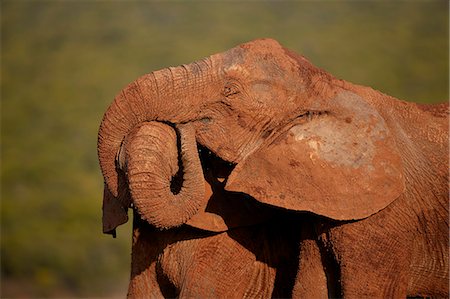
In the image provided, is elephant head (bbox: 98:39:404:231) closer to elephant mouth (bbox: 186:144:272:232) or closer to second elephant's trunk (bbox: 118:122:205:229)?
second elephant's trunk (bbox: 118:122:205:229)

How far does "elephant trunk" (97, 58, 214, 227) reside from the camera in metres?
Result: 4.17

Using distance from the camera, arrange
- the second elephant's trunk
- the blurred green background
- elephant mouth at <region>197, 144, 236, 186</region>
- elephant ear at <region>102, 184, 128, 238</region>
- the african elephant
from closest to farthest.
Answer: the second elephant's trunk, the african elephant, elephant mouth at <region>197, 144, 236, 186</region>, elephant ear at <region>102, 184, 128, 238</region>, the blurred green background

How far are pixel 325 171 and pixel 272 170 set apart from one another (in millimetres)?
264

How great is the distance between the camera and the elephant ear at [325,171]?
4246 millimetres

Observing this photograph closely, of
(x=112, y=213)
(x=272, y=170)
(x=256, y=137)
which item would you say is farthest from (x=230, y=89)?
(x=112, y=213)

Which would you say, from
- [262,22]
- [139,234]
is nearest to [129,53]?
[262,22]

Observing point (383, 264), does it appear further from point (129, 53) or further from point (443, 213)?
point (129, 53)

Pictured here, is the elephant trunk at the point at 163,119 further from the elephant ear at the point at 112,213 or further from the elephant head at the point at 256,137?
the elephant ear at the point at 112,213

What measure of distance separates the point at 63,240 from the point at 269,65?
1153 cm

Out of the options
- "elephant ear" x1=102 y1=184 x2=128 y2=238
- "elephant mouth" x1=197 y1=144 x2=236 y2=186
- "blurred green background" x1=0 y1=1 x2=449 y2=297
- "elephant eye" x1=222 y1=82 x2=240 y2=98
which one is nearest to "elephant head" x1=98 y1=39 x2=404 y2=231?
"elephant eye" x1=222 y1=82 x2=240 y2=98

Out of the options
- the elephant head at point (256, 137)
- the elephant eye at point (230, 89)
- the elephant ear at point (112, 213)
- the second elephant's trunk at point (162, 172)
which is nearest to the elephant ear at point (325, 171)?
the elephant head at point (256, 137)

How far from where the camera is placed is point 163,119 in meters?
4.27

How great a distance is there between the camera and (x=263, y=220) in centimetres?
464

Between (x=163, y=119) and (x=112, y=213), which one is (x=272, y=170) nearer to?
(x=163, y=119)
